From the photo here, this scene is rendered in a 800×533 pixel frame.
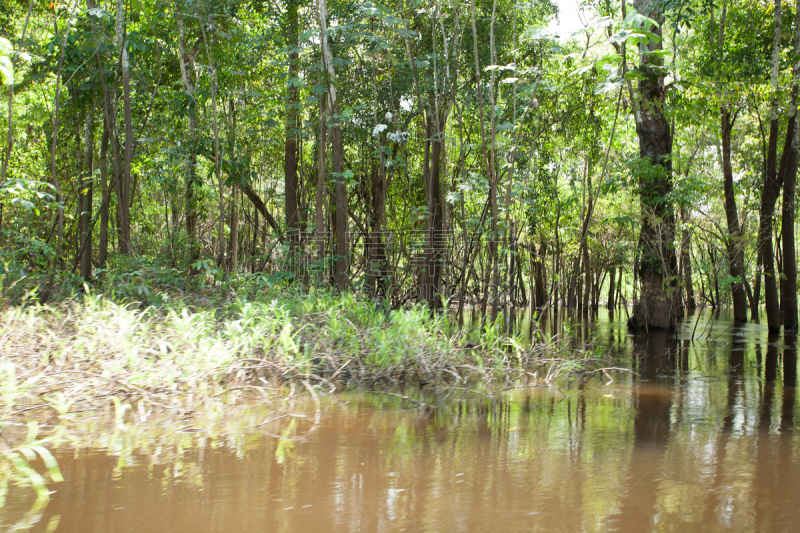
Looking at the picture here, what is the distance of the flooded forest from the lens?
288 cm

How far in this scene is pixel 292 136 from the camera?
11.4 m

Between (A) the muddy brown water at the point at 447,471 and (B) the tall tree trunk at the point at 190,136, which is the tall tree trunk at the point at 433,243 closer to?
(B) the tall tree trunk at the point at 190,136

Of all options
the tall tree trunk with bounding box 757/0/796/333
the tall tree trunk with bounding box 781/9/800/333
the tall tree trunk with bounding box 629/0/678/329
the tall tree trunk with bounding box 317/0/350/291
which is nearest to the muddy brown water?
the tall tree trunk with bounding box 317/0/350/291

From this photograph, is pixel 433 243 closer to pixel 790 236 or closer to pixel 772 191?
pixel 772 191

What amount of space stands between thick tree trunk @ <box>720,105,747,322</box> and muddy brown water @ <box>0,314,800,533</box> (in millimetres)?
5703

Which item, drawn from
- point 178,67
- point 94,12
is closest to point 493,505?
point 94,12

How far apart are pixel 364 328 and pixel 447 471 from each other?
3.30m

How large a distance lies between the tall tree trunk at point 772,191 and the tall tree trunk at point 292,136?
7.78 m

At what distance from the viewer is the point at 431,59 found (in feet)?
33.6

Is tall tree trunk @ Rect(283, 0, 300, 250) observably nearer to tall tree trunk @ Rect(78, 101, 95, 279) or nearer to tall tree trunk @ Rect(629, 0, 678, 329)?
tall tree trunk @ Rect(78, 101, 95, 279)

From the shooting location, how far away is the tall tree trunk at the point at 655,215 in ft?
34.2

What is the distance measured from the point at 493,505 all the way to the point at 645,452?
1.31 m

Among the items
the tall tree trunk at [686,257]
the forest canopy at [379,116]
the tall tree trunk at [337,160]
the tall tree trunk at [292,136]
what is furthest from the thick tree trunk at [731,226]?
the tall tree trunk at [292,136]

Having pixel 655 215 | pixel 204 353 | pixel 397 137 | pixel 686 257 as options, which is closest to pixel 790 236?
pixel 655 215
